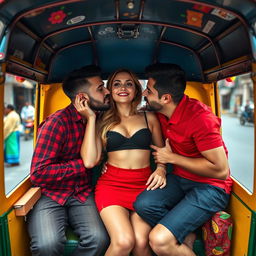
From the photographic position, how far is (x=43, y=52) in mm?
2602

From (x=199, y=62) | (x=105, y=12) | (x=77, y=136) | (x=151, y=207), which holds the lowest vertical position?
(x=151, y=207)

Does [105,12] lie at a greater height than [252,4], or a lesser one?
greater

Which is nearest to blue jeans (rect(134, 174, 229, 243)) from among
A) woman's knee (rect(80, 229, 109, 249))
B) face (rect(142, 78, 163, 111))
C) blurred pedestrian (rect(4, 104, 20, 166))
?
woman's knee (rect(80, 229, 109, 249))

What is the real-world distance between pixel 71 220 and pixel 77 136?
2.36 ft

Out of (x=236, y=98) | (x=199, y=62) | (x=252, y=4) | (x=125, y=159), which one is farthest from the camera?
(x=236, y=98)

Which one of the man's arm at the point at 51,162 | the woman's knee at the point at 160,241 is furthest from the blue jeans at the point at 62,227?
the woman's knee at the point at 160,241

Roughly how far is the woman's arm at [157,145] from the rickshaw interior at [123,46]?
0.62 m

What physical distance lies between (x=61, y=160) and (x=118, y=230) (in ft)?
2.64

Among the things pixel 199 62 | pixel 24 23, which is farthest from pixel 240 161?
pixel 24 23

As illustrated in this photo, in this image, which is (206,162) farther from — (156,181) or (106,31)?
(106,31)

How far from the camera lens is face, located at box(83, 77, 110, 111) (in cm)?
253

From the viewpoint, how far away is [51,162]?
2225 millimetres

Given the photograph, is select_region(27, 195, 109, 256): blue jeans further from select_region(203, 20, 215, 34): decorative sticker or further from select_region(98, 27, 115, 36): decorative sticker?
select_region(203, 20, 215, 34): decorative sticker

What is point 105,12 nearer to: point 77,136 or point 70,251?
point 77,136
